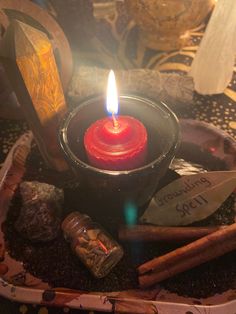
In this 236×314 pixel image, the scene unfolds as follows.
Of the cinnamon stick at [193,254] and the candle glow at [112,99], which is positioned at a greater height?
the candle glow at [112,99]

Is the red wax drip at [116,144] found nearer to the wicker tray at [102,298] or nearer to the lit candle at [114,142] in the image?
the lit candle at [114,142]

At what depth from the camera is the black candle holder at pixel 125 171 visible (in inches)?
20.0

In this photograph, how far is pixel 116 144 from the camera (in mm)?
564

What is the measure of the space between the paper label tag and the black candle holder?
0.03m

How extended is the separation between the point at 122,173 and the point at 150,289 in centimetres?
21

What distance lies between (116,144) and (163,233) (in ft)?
0.60

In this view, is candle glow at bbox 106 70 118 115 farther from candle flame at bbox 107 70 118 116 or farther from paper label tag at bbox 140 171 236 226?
paper label tag at bbox 140 171 236 226

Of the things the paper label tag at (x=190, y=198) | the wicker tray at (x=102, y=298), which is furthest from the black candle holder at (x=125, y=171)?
the wicker tray at (x=102, y=298)

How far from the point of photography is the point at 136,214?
2.09 ft

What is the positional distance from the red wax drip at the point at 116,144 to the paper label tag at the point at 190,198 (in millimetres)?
98

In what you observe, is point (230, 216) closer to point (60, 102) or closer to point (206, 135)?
point (206, 135)

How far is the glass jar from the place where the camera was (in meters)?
0.55

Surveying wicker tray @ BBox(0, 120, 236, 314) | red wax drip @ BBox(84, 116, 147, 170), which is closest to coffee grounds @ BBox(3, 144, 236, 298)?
wicker tray @ BBox(0, 120, 236, 314)

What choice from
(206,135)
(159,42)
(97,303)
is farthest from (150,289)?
(159,42)
